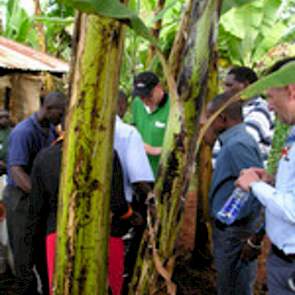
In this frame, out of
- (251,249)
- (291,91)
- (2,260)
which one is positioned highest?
(291,91)

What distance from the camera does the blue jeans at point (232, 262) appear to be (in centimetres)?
251

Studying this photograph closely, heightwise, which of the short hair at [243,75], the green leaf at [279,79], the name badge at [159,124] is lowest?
the name badge at [159,124]

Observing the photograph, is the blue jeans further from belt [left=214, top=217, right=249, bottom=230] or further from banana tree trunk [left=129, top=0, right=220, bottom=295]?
banana tree trunk [left=129, top=0, right=220, bottom=295]

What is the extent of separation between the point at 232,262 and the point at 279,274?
2.07ft

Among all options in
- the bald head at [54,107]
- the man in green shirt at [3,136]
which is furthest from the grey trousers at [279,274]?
the man in green shirt at [3,136]

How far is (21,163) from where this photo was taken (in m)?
3.07

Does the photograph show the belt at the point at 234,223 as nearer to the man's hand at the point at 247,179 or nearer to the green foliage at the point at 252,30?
the man's hand at the point at 247,179

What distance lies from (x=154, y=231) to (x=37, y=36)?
769cm

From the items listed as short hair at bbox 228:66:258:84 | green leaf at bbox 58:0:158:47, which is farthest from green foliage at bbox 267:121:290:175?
green leaf at bbox 58:0:158:47

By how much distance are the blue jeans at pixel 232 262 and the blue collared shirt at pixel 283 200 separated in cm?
58

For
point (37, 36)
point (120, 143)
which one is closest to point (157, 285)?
point (120, 143)

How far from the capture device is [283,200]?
5.82 ft

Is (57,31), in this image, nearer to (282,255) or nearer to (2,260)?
(2,260)

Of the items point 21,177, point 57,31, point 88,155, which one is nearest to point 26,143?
point 21,177
